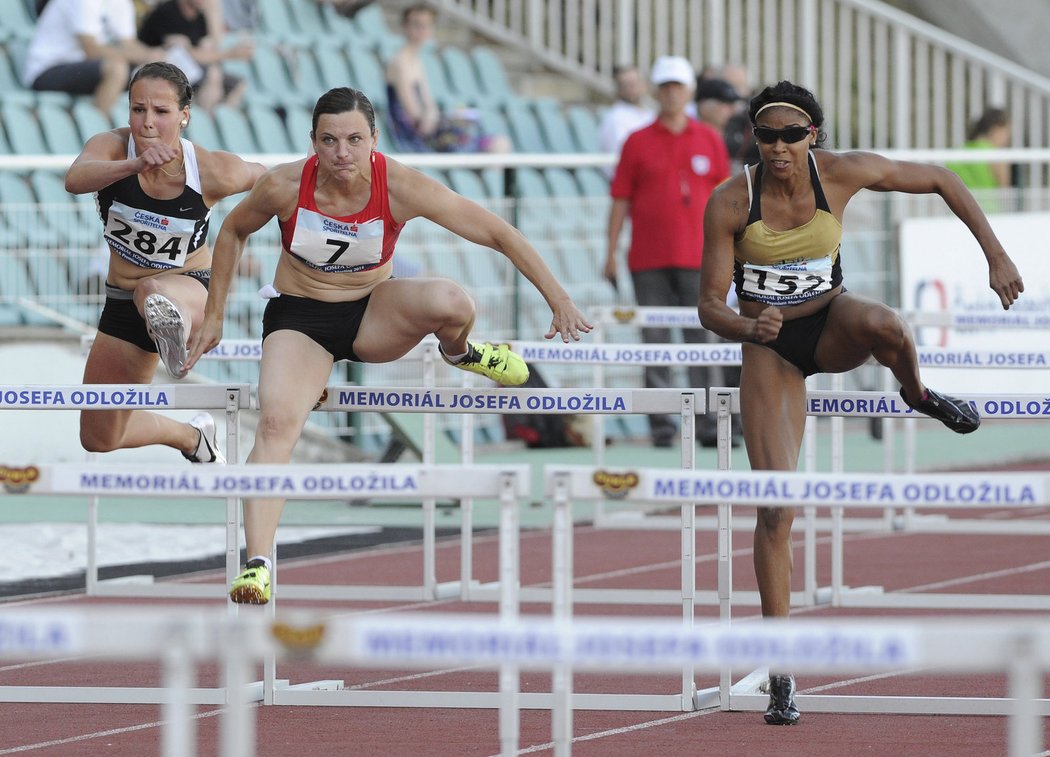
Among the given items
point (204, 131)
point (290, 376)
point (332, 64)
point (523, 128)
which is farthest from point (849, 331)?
point (523, 128)

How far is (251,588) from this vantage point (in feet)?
18.6

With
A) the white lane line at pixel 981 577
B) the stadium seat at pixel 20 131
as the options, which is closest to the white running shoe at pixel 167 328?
the white lane line at pixel 981 577

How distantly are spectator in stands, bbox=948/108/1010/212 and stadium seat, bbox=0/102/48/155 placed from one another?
23.0ft

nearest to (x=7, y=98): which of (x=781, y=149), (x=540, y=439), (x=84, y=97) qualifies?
(x=84, y=97)

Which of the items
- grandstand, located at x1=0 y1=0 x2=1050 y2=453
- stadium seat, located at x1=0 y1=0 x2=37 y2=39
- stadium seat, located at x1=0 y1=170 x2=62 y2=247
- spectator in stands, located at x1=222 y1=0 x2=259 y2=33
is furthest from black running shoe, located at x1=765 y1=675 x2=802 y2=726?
spectator in stands, located at x1=222 y1=0 x2=259 y2=33

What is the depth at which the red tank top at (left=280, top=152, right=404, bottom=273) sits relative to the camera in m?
6.48

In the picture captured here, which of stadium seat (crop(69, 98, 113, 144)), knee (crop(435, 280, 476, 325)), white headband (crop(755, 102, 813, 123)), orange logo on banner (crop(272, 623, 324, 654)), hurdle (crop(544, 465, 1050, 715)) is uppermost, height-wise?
stadium seat (crop(69, 98, 113, 144))

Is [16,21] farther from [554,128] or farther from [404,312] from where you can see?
[404,312]

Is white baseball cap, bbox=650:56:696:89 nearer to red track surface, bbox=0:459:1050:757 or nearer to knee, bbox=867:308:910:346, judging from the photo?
red track surface, bbox=0:459:1050:757

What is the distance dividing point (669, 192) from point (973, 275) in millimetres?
2866

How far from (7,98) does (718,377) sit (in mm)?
5671

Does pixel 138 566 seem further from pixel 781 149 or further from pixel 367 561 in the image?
pixel 781 149

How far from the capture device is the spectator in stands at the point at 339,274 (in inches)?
248

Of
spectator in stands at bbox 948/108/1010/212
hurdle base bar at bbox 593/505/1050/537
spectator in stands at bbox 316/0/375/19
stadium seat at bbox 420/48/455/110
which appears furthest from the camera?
spectator in stands at bbox 316/0/375/19
